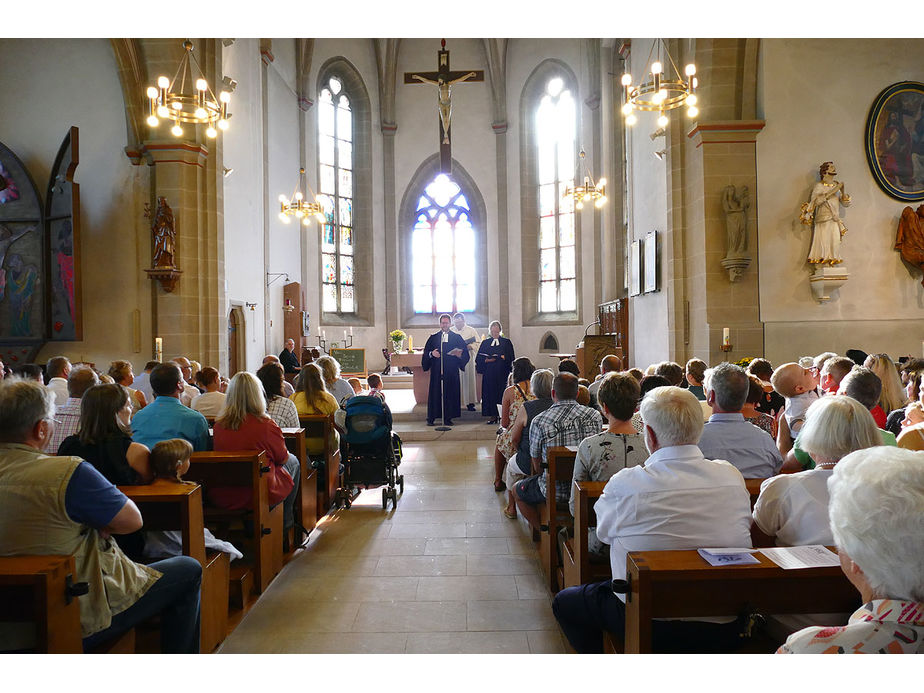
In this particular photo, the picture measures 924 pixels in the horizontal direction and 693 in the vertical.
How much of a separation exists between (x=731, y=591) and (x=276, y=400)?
12.2 feet

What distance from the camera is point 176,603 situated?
2.65 m

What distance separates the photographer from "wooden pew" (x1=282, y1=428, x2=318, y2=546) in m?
4.88

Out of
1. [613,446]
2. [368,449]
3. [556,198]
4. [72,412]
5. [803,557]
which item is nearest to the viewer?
[803,557]

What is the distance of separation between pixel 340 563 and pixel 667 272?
6.71 meters

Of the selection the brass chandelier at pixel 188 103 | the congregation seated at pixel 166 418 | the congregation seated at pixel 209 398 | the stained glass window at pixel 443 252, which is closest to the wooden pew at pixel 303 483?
the congregation seated at pixel 209 398

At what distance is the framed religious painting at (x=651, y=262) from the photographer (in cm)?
1000

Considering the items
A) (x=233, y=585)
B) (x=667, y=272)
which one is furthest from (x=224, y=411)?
(x=667, y=272)

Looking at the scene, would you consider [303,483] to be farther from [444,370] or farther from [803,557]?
[444,370]

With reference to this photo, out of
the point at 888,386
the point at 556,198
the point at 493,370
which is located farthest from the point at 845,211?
the point at 556,198

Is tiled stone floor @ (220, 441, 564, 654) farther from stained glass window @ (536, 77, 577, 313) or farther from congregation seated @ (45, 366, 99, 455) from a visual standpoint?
stained glass window @ (536, 77, 577, 313)

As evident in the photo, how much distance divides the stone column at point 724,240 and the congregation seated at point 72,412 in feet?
23.3

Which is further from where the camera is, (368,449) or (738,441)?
(368,449)

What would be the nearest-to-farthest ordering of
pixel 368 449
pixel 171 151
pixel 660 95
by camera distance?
1. pixel 368 449
2. pixel 660 95
3. pixel 171 151

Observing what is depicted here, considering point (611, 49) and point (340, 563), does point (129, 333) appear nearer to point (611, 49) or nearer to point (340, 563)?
point (340, 563)
